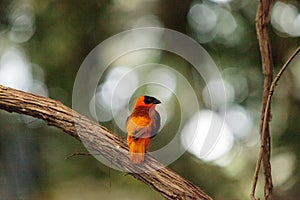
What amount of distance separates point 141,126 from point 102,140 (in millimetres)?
A: 46

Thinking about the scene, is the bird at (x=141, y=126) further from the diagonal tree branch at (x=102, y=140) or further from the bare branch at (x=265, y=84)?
the bare branch at (x=265, y=84)

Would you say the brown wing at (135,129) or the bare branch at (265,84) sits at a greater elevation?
the bare branch at (265,84)

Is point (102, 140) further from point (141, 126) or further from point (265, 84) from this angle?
point (265, 84)

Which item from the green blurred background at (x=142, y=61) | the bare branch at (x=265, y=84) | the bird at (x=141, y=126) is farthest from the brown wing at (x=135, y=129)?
the green blurred background at (x=142, y=61)

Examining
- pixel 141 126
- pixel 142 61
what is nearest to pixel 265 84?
pixel 141 126

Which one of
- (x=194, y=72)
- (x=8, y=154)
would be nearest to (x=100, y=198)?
(x=8, y=154)

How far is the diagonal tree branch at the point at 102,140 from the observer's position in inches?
20.2

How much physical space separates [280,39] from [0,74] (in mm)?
499

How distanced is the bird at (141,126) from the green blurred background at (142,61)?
23 centimetres

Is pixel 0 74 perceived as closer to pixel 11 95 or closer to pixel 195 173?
pixel 11 95

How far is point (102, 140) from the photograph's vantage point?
521 mm

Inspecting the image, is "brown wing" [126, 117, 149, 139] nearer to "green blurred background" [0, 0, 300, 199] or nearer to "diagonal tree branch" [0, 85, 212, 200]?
"diagonal tree branch" [0, 85, 212, 200]

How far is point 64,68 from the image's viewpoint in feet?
2.87

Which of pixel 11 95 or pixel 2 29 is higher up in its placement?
pixel 2 29
